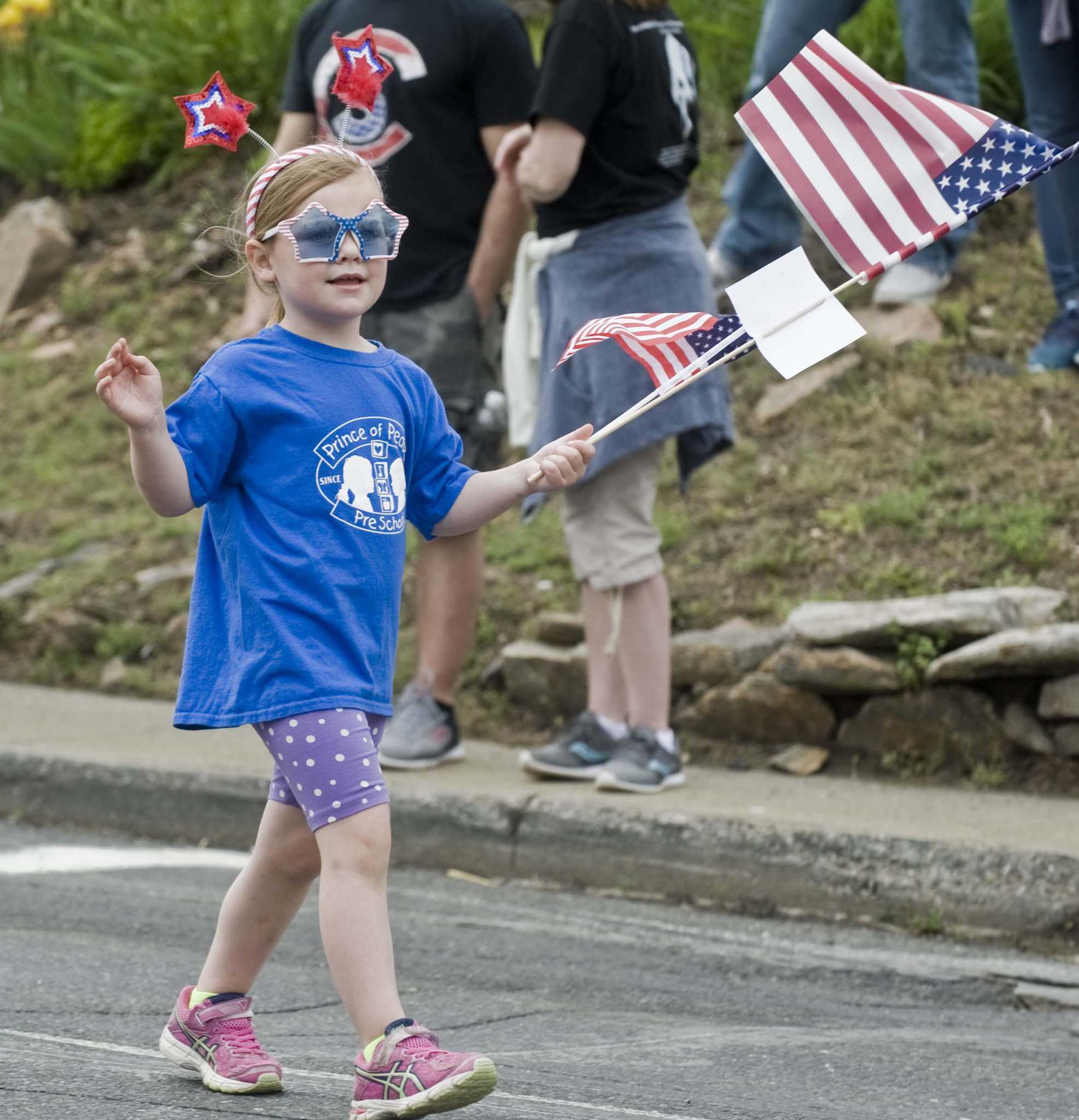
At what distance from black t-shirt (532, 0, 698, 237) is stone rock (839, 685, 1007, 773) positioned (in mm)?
1614

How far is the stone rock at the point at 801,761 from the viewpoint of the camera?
5359 millimetres

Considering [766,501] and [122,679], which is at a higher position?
[766,501]

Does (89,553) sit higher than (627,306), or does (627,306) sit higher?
(627,306)

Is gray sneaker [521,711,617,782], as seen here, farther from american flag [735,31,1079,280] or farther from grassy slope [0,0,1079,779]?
american flag [735,31,1079,280]

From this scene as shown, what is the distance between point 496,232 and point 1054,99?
81.9 inches

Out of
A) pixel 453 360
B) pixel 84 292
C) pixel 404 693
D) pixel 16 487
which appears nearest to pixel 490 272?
pixel 453 360

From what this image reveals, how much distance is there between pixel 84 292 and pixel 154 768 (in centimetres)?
475

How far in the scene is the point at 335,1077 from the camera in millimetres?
2945

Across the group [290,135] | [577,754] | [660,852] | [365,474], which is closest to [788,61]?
[290,135]

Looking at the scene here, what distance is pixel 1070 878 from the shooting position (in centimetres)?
425

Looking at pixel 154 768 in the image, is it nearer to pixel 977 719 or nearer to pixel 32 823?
pixel 32 823

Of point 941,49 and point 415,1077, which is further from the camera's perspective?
point 941,49

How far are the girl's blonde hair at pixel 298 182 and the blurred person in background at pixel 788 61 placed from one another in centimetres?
339

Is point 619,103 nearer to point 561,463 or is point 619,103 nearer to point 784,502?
point 784,502
